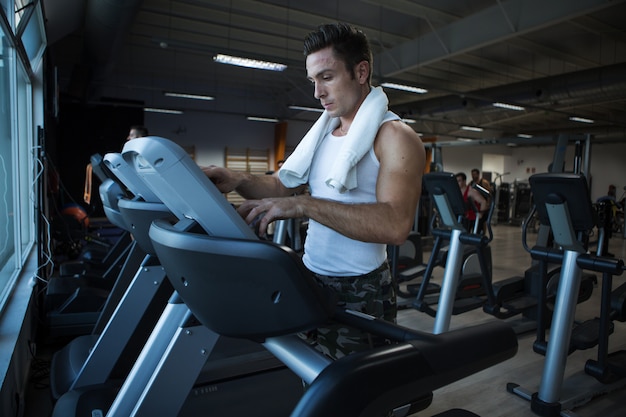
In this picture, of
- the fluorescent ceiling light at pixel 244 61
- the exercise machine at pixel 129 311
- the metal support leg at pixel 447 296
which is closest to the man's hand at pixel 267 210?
the exercise machine at pixel 129 311

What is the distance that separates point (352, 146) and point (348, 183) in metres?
0.10

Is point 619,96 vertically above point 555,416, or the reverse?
point 619,96

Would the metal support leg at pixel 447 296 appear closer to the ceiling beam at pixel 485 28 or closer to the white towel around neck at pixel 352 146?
the white towel around neck at pixel 352 146

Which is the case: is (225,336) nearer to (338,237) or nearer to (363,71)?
(338,237)

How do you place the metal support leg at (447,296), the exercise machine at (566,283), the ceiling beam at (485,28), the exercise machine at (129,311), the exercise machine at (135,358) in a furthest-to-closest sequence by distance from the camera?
the ceiling beam at (485,28), the metal support leg at (447,296), the exercise machine at (566,283), the exercise machine at (135,358), the exercise machine at (129,311)

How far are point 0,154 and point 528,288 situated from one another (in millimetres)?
4384

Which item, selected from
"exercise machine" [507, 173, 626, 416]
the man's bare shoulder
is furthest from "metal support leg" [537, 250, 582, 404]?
the man's bare shoulder

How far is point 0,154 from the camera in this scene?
2.91 m

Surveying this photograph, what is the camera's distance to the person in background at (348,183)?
3.27 ft

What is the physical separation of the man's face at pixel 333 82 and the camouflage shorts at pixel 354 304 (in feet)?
1.59

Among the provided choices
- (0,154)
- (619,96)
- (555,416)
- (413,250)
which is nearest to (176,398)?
(555,416)

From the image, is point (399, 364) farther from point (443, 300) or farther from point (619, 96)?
point (619, 96)

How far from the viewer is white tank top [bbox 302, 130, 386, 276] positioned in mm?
1188

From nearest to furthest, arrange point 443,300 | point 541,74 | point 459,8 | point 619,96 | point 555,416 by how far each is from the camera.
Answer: point 555,416
point 443,300
point 459,8
point 619,96
point 541,74
